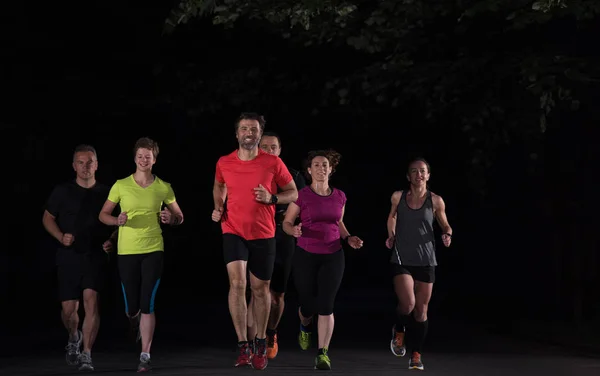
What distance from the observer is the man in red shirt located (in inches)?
499

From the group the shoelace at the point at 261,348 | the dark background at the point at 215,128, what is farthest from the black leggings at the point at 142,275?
the dark background at the point at 215,128

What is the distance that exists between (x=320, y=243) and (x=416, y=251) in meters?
0.91

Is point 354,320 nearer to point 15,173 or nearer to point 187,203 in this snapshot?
point 15,173

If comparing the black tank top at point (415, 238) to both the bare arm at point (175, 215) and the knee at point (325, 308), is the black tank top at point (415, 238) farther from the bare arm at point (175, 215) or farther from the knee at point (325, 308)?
the bare arm at point (175, 215)

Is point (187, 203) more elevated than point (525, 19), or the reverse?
point (525, 19)

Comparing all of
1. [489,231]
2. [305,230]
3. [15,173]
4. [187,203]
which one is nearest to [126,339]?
[305,230]

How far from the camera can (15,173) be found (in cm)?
2489

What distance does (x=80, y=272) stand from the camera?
43.2 feet

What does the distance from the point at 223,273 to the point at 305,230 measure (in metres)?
19.4

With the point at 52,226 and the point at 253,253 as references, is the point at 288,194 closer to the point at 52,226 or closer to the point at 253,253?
the point at 253,253

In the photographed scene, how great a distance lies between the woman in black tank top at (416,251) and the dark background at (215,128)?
17.9ft

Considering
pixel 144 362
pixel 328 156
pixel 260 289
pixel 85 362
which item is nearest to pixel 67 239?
pixel 85 362

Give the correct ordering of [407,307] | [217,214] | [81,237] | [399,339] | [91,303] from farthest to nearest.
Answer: [399,339]
[407,307]
[81,237]
[91,303]
[217,214]

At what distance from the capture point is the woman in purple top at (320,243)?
13.1 meters
